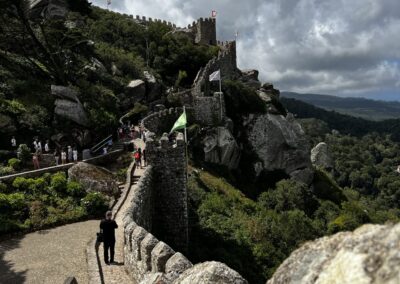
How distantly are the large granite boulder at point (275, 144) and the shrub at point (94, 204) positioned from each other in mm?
22812

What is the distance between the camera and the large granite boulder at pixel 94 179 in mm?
19516

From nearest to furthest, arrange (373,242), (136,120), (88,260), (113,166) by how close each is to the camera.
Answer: (373,242)
(88,260)
(113,166)
(136,120)

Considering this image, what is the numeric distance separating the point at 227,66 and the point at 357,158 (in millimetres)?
81122

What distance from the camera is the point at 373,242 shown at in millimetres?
2506

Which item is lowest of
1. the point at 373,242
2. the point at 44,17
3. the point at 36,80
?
the point at 373,242

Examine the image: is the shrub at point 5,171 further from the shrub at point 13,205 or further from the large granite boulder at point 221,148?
the large granite boulder at point 221,148

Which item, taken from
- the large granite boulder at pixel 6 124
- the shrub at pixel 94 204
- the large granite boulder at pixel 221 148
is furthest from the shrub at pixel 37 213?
the large granite boulder at pixel 221 148

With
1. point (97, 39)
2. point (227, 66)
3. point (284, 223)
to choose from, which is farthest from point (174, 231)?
point (97, 39)

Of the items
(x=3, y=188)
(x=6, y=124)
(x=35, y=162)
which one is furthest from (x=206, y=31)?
(x=3, y=188)

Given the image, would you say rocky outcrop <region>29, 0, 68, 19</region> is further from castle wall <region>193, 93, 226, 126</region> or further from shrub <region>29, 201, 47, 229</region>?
shrub <region>29, 201, 47, 229</region>

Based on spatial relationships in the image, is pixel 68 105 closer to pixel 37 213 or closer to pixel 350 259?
pixel 37 213

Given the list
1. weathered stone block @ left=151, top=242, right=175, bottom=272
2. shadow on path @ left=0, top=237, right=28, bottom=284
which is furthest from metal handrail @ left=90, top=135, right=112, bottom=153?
weathered stone block @ left=151, top=242, right=175, bottom=272

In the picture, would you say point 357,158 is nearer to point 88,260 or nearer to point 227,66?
point 227,66

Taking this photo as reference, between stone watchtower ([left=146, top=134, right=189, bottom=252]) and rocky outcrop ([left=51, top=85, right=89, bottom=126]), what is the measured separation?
1267cm
